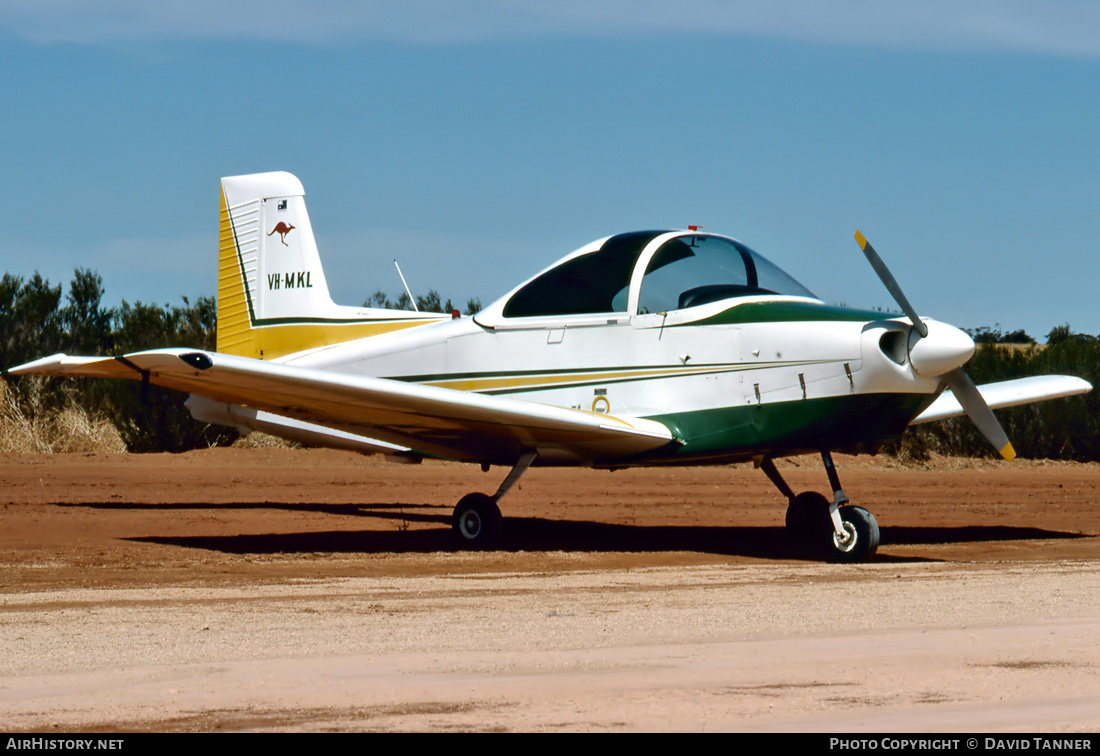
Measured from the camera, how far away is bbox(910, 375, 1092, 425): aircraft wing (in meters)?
13.4

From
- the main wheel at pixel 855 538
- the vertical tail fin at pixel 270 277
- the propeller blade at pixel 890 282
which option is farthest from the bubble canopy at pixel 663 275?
the vertical tail fin at pixel 270 277

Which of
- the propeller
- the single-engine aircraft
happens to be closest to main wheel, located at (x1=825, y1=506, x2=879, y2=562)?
the single-engine aircraft

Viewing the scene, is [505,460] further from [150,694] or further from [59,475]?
[59,475]

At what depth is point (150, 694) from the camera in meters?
4.20

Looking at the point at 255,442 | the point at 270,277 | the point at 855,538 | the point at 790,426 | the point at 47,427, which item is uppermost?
the point at 270,277

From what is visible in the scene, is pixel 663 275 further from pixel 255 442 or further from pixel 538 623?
pixel 255 442

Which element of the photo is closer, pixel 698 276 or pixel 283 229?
pixel 698 276

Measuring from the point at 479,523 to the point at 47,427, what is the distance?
16231mm

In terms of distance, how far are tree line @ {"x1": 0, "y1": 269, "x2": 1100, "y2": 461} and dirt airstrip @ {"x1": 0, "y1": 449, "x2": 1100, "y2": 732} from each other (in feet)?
31.9

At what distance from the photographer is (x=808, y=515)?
11.8 meters

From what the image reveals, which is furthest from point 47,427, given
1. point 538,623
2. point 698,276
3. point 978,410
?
point 538,623

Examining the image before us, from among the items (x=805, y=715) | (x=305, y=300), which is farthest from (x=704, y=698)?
(x=305, y=300)

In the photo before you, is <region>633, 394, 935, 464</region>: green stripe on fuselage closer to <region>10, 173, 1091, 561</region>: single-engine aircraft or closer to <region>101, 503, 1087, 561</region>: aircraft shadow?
<region>10, 173, 1091, 561</region>: single-engine aircraft
